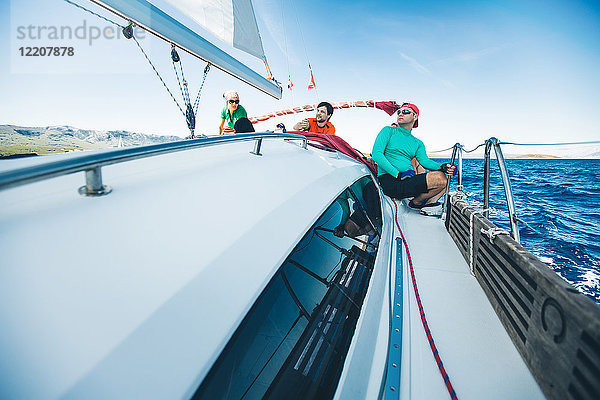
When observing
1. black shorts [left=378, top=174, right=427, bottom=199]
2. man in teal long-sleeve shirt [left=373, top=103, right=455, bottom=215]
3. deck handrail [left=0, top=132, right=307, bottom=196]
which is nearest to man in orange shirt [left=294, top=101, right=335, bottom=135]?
man in teal long-sleeve shirt [left=373, top=103, right=455, bottom=215]

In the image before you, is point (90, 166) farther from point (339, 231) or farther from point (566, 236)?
point (566, 236)

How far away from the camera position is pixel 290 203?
3.38 ft

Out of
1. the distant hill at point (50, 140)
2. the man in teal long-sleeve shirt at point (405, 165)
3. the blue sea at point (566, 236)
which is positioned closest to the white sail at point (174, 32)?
the distant hill at point (50, 140)

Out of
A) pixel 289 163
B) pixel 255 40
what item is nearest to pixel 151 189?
pixel 289 163

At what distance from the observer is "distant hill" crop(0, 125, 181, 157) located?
1.56 meters

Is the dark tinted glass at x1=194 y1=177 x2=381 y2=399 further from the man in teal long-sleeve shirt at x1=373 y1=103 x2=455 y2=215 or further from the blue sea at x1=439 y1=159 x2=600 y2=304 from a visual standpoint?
the man in teal long-sleeve shirt at x1=373 y1=103 x2=455 y2=215

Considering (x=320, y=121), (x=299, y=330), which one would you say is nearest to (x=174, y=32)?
(x=320, y=121)

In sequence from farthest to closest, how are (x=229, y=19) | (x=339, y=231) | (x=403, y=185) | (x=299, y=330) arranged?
(x=229, y=19) < (x=403, y=185) < (x=339, y=231) < (x=299, y=330)

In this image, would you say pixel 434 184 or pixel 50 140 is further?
pixel 434 184

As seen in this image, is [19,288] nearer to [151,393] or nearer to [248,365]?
[151,393]

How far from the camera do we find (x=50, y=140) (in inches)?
88.4

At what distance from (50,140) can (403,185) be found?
376 centimetres

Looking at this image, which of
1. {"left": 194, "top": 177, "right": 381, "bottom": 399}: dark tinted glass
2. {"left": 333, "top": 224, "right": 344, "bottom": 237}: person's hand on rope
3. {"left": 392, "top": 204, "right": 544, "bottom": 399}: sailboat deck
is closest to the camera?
{"left": 194, "top": 177, "right": 381, "bottom": 399}: dark tinted glass

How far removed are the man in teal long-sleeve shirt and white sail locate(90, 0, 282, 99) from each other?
6.76ft
